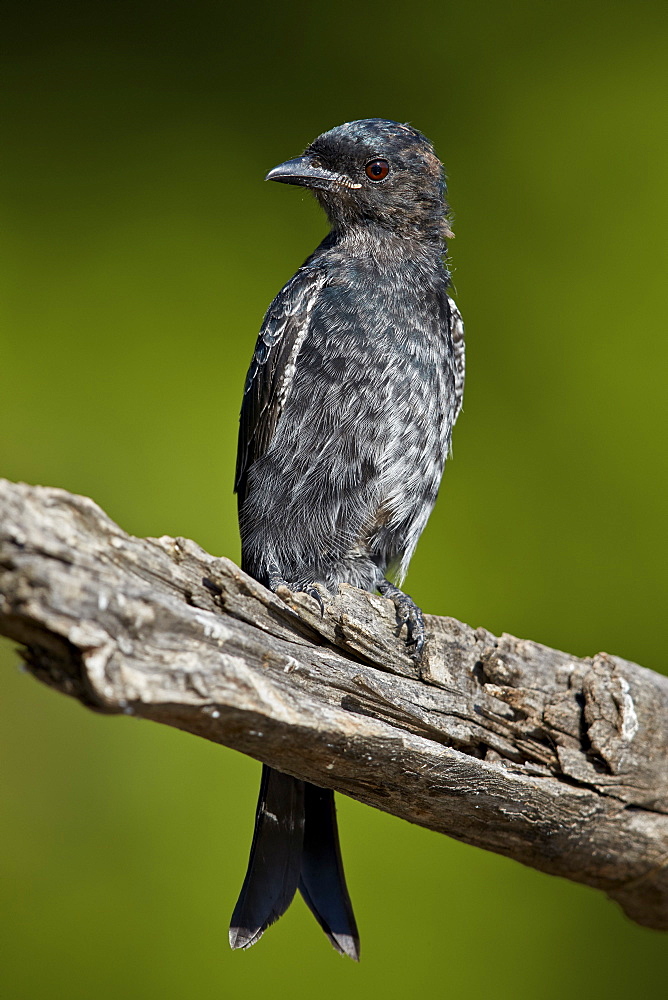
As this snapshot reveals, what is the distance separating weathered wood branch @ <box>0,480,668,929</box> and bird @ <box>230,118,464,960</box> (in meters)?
0.53

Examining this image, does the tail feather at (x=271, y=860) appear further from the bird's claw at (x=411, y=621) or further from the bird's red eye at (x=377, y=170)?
the bird's red eye at (x=377, y=170)

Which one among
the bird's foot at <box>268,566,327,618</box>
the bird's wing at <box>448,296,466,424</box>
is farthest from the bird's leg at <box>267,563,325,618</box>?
the bird's wing at <box>448,296,466,424</box>

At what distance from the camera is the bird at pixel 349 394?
Answer: 281 centimetres

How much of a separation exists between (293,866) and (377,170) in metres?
2.14

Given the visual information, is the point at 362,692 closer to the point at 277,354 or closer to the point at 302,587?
the point at 302,587

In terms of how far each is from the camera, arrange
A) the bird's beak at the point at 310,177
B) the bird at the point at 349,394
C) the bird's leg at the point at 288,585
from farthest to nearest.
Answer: the bird's beak at the point at 310,177 < the bird at the point at 349,394 < the bird's leg at the point at 288,585

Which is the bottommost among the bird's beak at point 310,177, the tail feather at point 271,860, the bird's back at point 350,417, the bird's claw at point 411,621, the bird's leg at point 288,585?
the tail feather at point 271,860

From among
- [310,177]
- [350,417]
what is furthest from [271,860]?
[310,177]

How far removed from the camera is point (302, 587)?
2.68m

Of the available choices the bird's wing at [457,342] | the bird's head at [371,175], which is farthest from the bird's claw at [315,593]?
the bird's head at [371,175]

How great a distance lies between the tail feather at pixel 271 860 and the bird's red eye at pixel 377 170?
1883 mm

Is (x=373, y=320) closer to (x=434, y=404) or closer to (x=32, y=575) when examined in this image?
(x=434, y=404)

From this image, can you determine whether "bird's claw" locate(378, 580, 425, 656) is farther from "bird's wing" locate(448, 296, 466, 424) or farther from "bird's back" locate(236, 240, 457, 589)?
"bird's wing" locate(448, 296, 466, 424)

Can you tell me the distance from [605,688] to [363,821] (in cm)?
152
